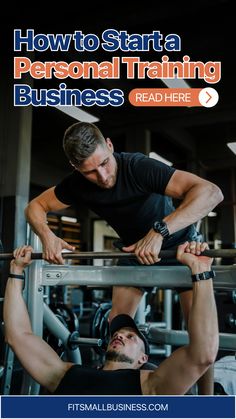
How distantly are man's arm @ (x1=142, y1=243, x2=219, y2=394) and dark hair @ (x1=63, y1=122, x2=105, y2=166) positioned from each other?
41 cm

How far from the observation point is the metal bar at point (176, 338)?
1.74m

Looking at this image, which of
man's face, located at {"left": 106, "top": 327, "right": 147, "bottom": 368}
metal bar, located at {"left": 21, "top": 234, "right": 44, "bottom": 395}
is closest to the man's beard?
man's face, located at {"left": 106, "top": 327, "right": 147, "bottom": 368}

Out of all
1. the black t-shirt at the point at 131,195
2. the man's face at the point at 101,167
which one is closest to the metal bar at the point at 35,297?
→ the black t-shirt at the point at 131,195

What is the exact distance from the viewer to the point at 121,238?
5.26 feet

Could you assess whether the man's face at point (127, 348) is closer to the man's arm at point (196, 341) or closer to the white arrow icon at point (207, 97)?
the man's arm at point (196, 341)

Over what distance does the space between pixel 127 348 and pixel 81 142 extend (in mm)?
630

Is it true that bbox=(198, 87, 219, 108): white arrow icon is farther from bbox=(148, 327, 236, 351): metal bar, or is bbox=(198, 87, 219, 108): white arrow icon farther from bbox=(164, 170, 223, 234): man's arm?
bbox=(148, 327, 236, 351): metal bar

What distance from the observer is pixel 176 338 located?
2055 millimetres

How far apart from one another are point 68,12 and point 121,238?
97.3 inches

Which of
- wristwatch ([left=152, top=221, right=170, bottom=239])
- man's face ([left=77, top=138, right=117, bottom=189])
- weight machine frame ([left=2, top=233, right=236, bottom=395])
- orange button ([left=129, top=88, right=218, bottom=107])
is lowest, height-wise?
weight machine frame ([left=2, top=233, right=236, bottom=395])

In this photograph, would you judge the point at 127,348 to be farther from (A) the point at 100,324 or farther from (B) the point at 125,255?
(A) the point at 100,324

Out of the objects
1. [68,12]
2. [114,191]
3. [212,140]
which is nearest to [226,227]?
[212,140]

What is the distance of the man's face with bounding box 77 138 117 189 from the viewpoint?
132 cm

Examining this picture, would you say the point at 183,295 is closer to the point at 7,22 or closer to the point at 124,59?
the point at 124,59
